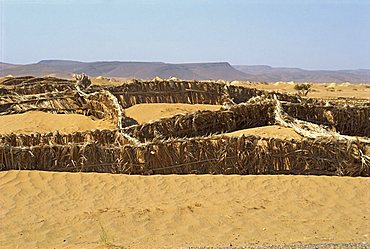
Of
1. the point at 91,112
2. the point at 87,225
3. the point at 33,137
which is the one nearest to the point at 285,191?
the point at 87,225

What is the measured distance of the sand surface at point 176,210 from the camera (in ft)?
17.6

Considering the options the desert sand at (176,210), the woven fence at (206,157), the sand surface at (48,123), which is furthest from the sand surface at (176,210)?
the sand surface at (48,123)

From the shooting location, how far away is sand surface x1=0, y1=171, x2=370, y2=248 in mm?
5359

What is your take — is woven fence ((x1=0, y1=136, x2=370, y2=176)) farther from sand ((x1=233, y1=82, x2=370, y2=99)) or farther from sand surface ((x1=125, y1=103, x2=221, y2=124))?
sand ((x1=233, y1=82, x2=370, y2=99))

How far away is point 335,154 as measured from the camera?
780 centimetres

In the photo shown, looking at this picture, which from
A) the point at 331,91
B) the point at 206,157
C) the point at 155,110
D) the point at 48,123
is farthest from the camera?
the point at 331,91

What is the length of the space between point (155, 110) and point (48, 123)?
9.82 ft

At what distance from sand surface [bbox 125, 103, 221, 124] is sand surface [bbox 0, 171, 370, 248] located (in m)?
5.78

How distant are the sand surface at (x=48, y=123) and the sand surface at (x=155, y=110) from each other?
3.29 ft

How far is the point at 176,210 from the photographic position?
6176 mm

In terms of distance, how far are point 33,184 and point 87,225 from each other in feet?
5.24

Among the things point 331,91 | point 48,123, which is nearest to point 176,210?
point 48,123

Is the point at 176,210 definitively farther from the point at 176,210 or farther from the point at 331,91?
the point at 331,91

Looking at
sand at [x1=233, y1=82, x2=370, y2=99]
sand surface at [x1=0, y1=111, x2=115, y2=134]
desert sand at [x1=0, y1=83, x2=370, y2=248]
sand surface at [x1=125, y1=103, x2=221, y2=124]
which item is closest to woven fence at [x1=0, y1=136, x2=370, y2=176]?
Result: desert sand at [x1=0, y1=83, x2=370, y2=248]
